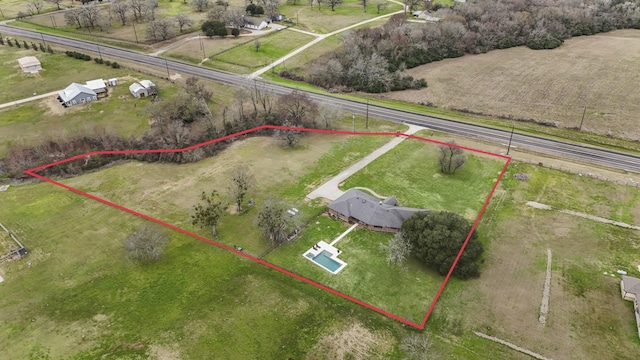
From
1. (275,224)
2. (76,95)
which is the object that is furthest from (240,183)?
(76,95)

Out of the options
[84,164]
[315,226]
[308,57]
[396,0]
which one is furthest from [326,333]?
[396,0]

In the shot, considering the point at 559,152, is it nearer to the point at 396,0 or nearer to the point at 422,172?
the point at 422,172

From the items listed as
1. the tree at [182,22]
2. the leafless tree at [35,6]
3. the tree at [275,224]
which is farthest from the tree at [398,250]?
the leafless tree at [35,6]

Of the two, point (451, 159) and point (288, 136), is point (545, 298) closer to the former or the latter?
point (451, 159)

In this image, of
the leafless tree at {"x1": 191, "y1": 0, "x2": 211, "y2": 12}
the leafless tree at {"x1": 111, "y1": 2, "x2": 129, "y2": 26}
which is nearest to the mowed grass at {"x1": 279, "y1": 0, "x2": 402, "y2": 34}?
the leafless tree at {"x1": 191, "y1": 0, "x2": 211, "y2": 12}

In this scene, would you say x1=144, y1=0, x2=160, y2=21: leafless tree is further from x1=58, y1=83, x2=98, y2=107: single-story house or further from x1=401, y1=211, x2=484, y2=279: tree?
x1=401, y1=211, x2=484, y2=279: tree

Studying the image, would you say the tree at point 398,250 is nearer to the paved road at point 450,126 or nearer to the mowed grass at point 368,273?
the mowed grass at point 368,273
